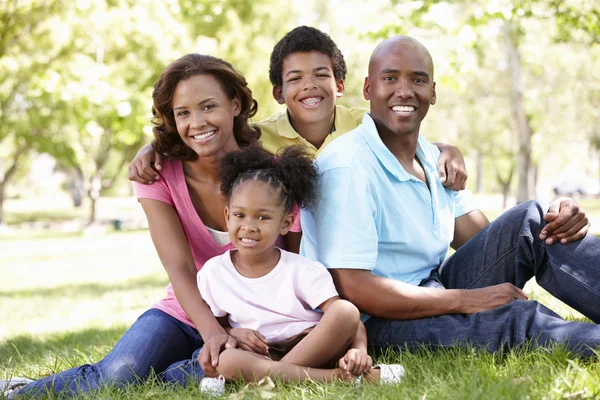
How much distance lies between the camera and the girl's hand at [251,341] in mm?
3258

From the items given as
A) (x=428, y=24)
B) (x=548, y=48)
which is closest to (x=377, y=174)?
(x=428, y=24)

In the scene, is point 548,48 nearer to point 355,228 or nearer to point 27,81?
point 27,81

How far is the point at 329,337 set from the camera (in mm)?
3172

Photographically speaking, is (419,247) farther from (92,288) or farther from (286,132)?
(92,288)

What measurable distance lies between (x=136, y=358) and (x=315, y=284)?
1.01m

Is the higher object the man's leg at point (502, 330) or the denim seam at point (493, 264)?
the denim seam at point (493, 264)

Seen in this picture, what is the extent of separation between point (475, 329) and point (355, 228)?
0.73m

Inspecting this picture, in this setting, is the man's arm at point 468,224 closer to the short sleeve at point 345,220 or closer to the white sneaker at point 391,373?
the short sleeve at point 345,220

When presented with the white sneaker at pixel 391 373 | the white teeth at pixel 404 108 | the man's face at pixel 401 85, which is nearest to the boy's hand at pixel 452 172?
the man's face at pixel 401 85

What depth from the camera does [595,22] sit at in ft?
32.0

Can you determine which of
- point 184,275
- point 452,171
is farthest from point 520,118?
point 184,275

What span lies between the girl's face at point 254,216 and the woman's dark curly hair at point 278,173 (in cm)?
4

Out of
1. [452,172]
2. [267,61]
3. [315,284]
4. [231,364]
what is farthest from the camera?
[267,61]

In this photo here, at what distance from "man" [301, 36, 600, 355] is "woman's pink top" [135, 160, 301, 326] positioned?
1.65 ft
